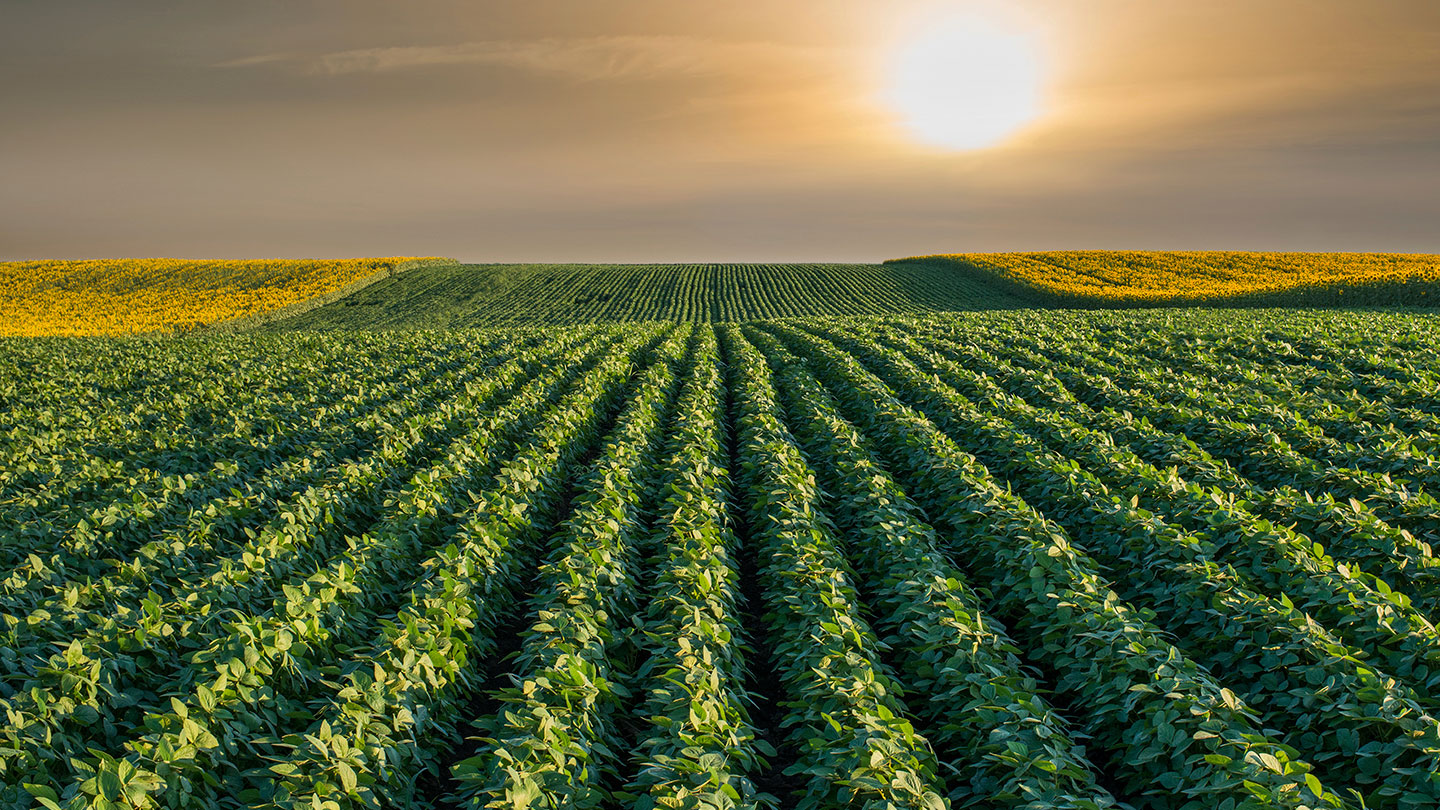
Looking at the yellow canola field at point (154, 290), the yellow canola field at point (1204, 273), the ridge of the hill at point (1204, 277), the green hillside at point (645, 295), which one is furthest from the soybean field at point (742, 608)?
the yellow canola field at point (154, 290)

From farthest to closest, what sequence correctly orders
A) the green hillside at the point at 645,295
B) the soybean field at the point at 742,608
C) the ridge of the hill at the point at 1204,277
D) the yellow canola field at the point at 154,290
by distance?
the green hillside at the point at 645,295 → the yellow canola field at the point at 154,290 → the ridge of the hill at the point at 1204,277 → the soybean field at the point at 742,608

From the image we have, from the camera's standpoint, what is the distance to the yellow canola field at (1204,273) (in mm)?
40656

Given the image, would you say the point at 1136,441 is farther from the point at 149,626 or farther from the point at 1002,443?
the point at 149,626

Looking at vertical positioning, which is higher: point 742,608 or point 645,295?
point 645,295

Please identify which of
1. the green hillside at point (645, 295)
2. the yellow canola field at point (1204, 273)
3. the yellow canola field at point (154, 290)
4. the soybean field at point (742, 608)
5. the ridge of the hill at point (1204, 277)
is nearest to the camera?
the soybean field at point (742, 608)

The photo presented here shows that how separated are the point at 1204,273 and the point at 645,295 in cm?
5172

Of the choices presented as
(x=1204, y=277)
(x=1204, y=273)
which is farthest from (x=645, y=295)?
(x=1204, y=273)

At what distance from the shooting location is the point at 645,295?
224ft

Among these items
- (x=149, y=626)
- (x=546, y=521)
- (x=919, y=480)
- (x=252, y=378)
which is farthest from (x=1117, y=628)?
(x=252, y=378)

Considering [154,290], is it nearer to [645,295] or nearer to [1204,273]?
[645,295]

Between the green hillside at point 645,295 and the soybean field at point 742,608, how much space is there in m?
41.8

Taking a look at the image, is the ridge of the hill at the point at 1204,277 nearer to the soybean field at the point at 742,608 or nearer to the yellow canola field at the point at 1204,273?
the yellow canola field at the point at 1204,273

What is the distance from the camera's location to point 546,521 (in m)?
10.4

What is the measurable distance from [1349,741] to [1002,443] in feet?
24.2
